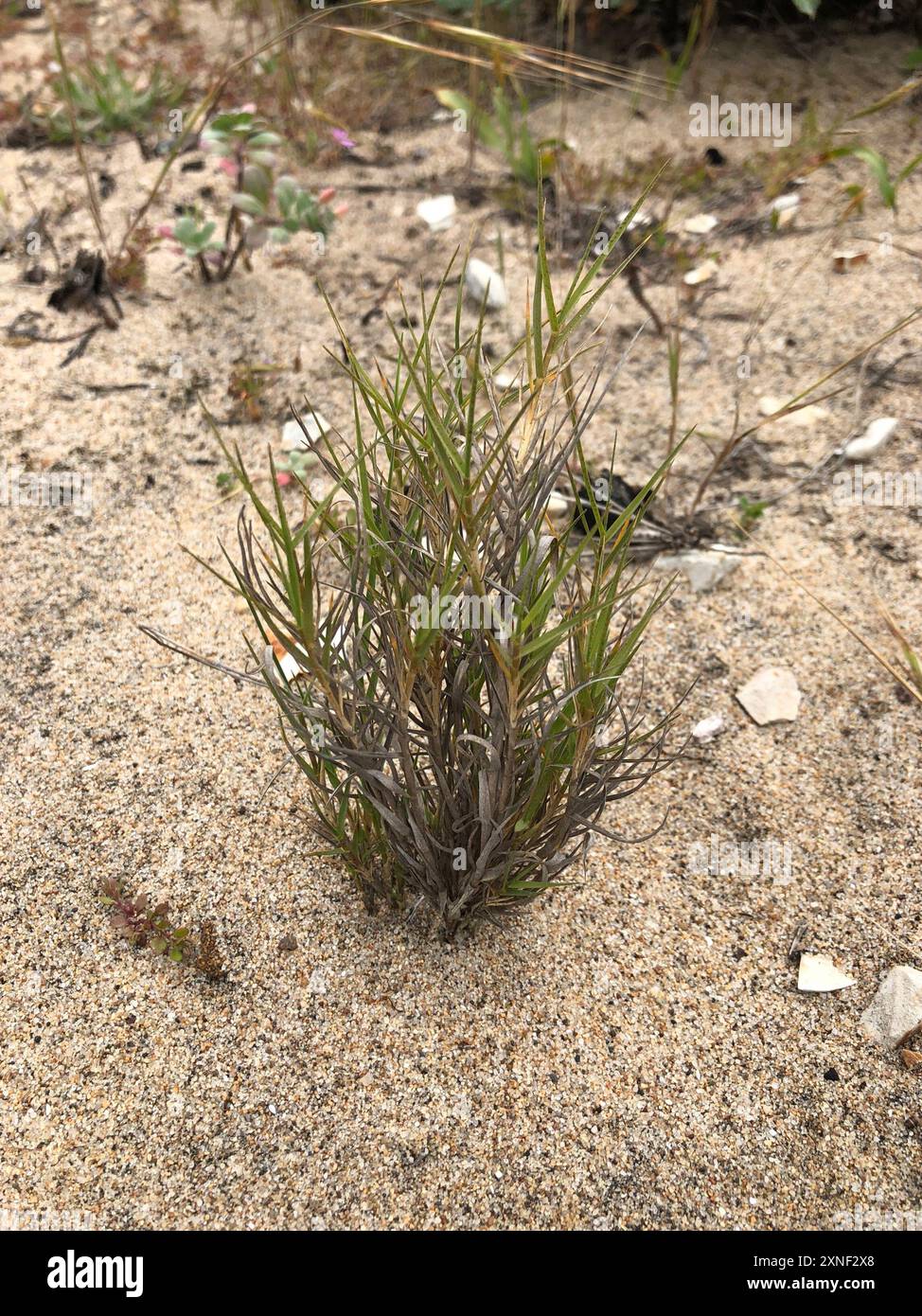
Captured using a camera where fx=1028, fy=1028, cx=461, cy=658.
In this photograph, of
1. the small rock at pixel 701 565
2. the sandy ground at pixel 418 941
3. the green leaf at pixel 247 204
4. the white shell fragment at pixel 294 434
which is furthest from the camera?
the green leaf at pixel 247 204

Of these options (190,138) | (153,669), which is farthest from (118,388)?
(190,138)

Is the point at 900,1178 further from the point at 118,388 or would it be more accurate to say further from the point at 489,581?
the point at 118,388

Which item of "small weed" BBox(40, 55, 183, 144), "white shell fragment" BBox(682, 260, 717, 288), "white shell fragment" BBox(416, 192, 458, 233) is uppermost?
"small weed" BBox(40, 55, 183, 144)

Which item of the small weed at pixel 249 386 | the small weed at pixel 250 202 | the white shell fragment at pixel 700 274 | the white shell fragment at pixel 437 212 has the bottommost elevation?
the small weed at pixel 249 386

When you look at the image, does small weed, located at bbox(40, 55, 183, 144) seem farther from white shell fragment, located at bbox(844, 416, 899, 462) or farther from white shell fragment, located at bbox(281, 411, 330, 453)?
white shell fragment, located at bbox(844, 416, 899, 462)

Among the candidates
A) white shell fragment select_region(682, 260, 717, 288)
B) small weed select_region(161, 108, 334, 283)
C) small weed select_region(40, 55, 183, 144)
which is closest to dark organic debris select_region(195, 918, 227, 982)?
small weed select_region(161, 108, 334, 283)

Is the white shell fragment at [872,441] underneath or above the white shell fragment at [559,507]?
above

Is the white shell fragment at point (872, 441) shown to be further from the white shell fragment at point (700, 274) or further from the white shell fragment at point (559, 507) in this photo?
the white shell fragment at point (700, 274)

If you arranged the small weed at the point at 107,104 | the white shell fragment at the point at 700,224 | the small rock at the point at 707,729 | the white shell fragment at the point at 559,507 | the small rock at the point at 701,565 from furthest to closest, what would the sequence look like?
the small weed at the point at 107,104 → the white shell fragment at the point at 700,224 → the white shell fragment at the point at 559,507 → the small rock at the point at 701,565 → the small rock at the point at 707,729

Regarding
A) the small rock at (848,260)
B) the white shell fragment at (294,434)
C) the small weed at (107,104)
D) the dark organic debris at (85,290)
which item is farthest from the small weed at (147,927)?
the small weed at (107,104)
